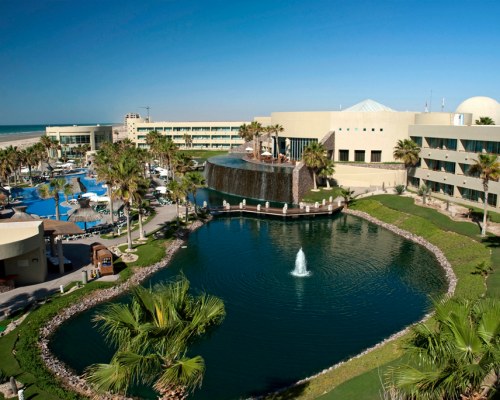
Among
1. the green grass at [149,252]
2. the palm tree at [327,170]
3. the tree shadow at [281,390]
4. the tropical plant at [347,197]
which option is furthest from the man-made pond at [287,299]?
the palm tree at [327,170]

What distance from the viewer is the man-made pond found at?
26233 millimetres

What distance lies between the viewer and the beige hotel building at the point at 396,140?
6216 cm

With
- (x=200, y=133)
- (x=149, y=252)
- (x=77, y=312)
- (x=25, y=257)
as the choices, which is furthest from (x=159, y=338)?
(x=200, y=133)

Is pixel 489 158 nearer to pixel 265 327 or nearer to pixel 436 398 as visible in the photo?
pixel 265 327

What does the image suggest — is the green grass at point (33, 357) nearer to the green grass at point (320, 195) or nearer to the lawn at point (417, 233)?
the lawn at point (417, 233)

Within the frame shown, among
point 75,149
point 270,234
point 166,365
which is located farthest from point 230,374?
point 75,149

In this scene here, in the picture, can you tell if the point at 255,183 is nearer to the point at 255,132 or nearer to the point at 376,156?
the point at 255,132

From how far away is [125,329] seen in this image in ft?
42.4

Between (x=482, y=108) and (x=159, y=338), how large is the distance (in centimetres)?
8308

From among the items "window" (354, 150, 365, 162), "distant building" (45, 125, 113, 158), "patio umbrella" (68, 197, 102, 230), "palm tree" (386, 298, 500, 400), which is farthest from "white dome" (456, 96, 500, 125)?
"distant building" (45, 125, 113, 158)

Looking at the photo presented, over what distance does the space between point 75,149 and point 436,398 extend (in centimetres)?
13526

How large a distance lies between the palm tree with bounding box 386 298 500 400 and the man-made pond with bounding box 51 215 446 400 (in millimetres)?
6435

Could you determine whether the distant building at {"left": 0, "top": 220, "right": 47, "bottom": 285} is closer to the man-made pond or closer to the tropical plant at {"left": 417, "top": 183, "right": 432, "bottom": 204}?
the man-made pond

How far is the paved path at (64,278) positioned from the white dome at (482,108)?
6082 centimetres
